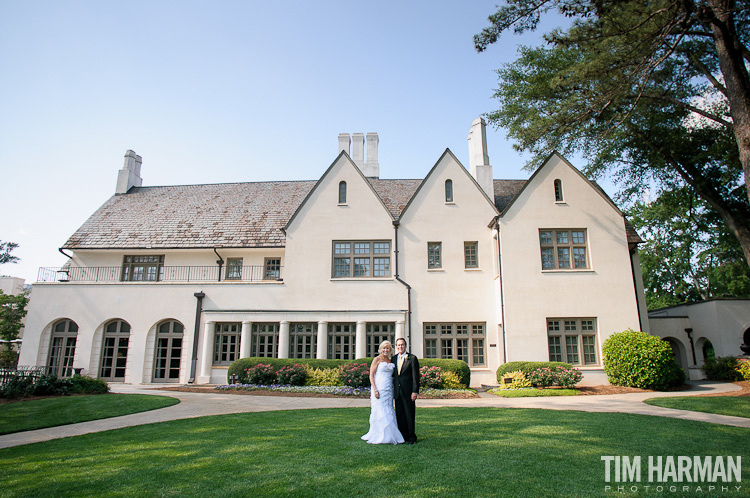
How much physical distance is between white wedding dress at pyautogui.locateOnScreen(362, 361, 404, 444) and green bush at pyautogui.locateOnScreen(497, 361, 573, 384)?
40.8 ft

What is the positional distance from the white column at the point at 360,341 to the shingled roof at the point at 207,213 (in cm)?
596

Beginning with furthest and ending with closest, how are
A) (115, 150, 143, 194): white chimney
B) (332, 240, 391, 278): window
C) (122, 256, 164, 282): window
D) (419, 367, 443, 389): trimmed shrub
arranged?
1. (115, 150, 143, 194): white chimney
2. (122, 256, 164, 282): window
3. (332, 240, 391, 278): window
4. (419, 367, 443, 389): trimmed shrub

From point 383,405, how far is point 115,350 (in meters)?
19.9

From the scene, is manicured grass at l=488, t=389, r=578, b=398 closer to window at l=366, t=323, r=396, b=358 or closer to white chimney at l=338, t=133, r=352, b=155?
window at l=366, t=323, r=396, b=358

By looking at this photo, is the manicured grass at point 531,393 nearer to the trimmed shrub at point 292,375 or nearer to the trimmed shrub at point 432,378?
the trimmed shrub at point 432,378

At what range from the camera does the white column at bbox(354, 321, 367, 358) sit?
21.0 meters

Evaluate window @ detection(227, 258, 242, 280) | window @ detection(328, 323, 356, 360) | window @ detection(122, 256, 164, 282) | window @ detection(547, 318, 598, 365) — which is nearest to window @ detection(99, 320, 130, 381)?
window @ detection(122, 256, 164, 282)

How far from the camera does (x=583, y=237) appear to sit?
21312 mm

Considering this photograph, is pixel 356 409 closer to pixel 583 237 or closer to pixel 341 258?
pixel 341 258

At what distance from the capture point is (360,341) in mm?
21109

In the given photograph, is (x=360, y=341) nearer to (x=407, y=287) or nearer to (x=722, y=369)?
(x=407, y=287)

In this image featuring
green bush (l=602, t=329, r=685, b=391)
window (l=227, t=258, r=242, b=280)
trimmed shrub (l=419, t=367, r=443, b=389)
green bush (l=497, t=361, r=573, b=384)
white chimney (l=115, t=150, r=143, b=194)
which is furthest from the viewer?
white chimney (l=115, t=150, r=143, b=194)

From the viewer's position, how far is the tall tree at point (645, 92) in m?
12.7

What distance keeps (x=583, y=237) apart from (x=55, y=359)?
27.0 meters
